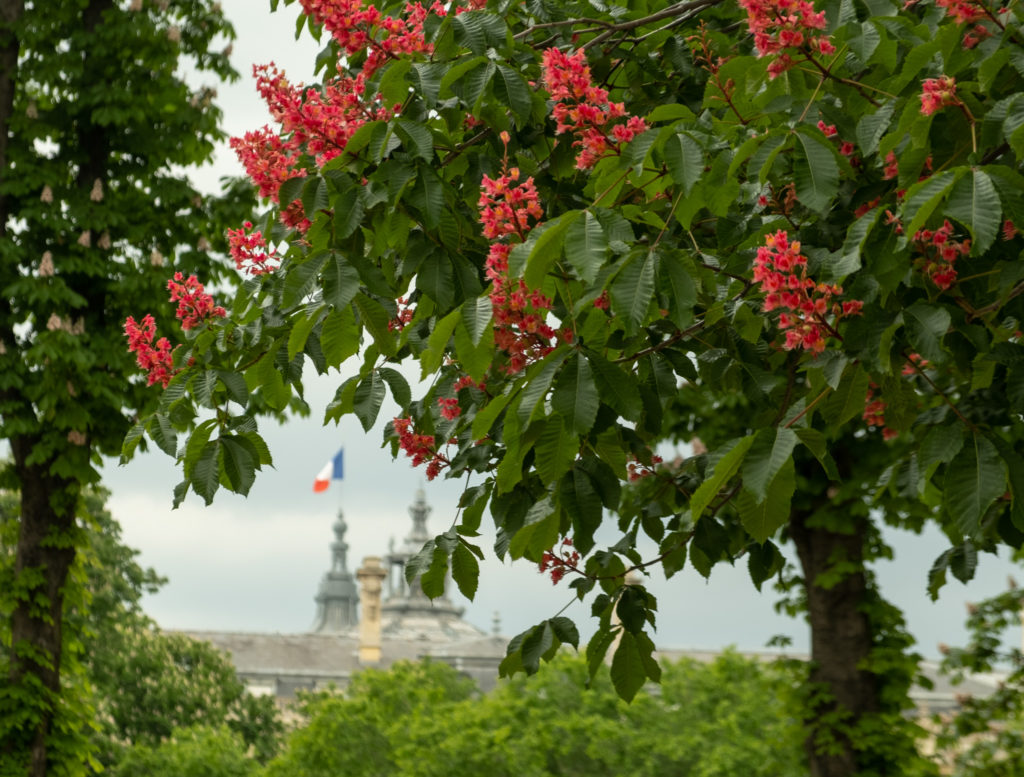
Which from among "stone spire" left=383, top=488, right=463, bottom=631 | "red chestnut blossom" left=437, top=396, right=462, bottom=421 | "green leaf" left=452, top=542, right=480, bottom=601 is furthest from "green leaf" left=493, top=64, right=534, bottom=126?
"stone spire" left=383, top=488, right=463, bottom=631

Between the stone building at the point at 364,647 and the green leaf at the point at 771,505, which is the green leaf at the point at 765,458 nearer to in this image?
the green leaf at the point at 771,505

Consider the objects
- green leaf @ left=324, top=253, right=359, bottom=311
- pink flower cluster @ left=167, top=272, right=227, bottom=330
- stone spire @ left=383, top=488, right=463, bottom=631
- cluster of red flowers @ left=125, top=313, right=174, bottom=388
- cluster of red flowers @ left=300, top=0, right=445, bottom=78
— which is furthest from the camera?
stone spire @ left=383, top=488, right=463, bottom=631

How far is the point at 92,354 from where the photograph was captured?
1197 cm

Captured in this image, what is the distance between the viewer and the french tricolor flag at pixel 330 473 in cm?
4634

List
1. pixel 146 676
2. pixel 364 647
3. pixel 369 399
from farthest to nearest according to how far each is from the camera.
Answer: pixel 364 647, pixel 146 676, pixel 369 399

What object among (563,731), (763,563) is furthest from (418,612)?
(763,563)

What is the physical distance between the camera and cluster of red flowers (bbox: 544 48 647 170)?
404cm

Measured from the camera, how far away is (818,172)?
11.9 ft

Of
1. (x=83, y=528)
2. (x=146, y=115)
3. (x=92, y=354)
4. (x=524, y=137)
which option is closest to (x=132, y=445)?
(x=524, y=137)

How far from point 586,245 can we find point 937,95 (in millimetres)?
1131

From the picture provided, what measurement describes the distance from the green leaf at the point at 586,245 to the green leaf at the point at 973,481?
1.15 meters

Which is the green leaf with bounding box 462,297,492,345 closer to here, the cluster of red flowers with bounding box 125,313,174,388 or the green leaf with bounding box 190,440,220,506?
the green leaf with bounding box 190,440,220,506

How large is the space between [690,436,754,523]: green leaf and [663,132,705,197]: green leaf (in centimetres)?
77

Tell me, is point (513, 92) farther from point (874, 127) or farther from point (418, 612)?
point (418, 612)
